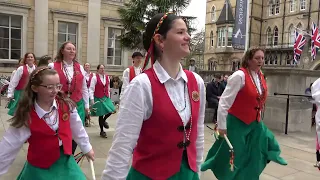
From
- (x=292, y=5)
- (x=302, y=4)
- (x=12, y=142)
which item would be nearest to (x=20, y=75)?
(x=12, y=142)

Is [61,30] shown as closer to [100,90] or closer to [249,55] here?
[100,90]

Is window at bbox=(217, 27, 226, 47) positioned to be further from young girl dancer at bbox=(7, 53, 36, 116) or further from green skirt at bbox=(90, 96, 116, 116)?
young girl dancer at bbox=(7, 53, 36, 116)

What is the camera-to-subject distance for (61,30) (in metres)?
19.0

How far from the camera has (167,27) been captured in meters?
2.01

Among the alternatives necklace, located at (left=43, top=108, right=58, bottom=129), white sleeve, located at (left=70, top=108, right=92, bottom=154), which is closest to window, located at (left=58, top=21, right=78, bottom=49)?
white sleeve, located at (left=70, top=108, right=92, bottom=154)

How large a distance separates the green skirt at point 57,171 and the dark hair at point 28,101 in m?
0.40

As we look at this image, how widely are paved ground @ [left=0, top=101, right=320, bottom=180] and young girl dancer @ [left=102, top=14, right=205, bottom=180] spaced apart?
309 centimetres

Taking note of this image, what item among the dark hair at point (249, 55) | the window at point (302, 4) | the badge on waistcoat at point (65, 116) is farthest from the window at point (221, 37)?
the badge on waistcoat at point (65, 116)

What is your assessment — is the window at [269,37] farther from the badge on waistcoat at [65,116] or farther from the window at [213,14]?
the badge on waistcoat at [65,116]

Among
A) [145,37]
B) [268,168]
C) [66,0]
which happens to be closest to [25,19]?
[66,0]

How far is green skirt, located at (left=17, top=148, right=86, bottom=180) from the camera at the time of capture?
2.74 metres

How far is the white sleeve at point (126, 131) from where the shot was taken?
5.85 feet

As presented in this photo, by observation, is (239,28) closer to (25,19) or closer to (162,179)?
(25,19)

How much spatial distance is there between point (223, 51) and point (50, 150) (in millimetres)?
41553
